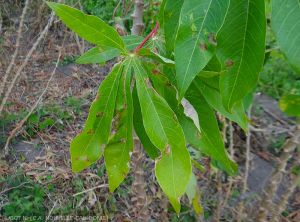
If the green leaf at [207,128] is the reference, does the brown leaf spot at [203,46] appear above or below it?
above

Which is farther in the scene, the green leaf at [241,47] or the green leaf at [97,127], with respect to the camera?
the green leaf at [97,127]

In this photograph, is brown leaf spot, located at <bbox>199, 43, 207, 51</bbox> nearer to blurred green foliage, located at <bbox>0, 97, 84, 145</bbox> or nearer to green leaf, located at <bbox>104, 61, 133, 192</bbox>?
green leaf, located at <bbox>104, 61, 133, 192</bbox>

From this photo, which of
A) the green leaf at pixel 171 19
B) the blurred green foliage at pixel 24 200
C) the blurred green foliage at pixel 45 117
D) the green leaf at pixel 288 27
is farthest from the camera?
the blurred green foliage at pixel 45 117

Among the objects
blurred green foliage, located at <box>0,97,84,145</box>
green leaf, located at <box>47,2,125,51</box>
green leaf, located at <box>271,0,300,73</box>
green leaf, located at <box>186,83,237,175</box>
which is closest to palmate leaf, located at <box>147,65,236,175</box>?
green leaf, located at <box>186,83,237,175</box>

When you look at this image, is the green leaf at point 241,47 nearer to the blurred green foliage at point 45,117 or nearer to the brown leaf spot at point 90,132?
the brown leaf spot at point 90,132

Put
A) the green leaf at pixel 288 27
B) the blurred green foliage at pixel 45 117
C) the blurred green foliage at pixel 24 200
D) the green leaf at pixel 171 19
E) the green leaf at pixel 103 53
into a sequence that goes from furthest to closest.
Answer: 1. the blurred green foliage at pixel 45 117
2. the blurred green foliage at pixel 24 200
3. the green leaf at pixel 103 53
4. the green leaf at pixel 171 19
5. the green leaf at pixel 288 27

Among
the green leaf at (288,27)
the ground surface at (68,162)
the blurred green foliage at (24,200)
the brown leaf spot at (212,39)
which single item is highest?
the green leaf at (288,27)

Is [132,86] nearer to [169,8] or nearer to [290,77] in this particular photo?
[169,8]

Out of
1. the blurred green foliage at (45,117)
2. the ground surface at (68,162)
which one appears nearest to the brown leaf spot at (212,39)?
the ground surface at (68,162)
